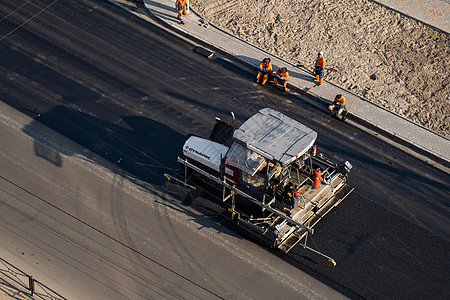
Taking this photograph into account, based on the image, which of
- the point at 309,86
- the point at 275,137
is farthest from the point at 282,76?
the point at 275,137

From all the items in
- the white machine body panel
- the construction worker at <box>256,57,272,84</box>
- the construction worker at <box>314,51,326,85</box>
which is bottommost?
the white machine body panel

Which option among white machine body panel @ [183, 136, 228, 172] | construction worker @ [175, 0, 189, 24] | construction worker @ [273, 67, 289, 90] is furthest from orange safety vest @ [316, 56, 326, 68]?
white machine body panel @ [183, 136, 228, 172]

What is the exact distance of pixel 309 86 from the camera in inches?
1086

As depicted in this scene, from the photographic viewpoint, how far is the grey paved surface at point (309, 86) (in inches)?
1006

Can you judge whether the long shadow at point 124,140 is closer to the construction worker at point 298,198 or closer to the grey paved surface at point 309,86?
the construction worker at point 298,198

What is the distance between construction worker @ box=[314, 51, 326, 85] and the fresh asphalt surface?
174 cm

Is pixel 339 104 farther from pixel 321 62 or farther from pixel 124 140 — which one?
pixel 124 140

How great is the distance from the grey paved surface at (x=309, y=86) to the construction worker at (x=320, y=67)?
38 cm

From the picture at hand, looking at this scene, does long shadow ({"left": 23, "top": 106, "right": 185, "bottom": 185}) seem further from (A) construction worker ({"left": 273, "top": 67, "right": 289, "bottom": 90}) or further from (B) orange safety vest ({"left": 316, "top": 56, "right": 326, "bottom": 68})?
(B) orange safety vest ({"left": 316, "top": 56, "right": 326, "bottom": 68})

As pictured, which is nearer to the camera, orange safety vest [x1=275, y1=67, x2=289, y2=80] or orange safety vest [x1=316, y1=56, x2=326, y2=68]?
orange safety vest [x1=275, y1=67, x2=289, y2=80]

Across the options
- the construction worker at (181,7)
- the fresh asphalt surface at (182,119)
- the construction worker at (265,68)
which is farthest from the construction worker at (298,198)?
the construction worker at (181,7)

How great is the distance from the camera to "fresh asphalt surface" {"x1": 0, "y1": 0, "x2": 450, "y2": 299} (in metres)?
21.0

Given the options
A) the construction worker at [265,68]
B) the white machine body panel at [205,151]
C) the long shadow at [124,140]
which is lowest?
the long shadow at [124,140]

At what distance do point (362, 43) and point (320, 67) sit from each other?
3787mm
